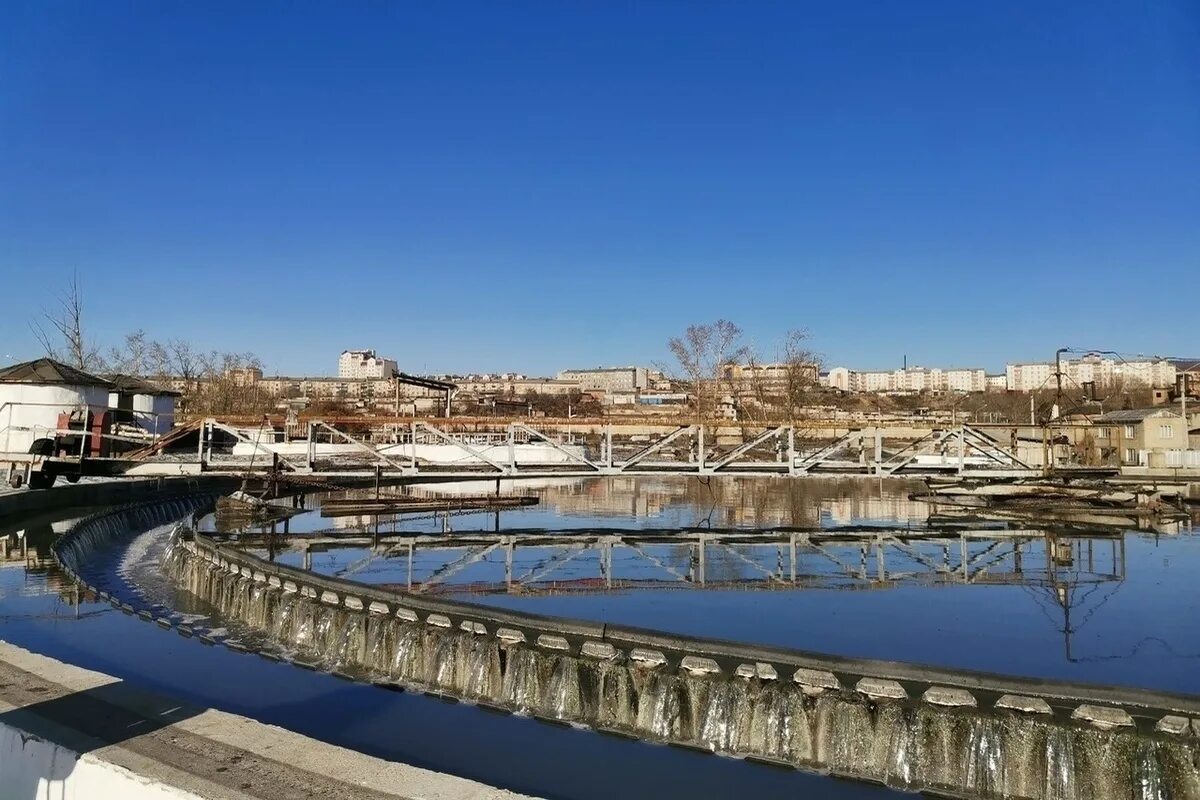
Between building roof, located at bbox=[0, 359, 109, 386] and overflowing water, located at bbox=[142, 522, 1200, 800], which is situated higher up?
building roof, located at bbox=[0, 359, 109, 386]

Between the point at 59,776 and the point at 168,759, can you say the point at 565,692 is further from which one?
the point at 59,776

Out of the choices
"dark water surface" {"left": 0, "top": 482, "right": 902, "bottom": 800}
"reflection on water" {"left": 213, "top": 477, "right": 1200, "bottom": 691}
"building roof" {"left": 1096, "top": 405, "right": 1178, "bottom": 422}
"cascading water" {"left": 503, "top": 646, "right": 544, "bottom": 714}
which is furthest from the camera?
"building roof" {"left": 1096, "top": 405, "right": 1178, "bottom": 422}

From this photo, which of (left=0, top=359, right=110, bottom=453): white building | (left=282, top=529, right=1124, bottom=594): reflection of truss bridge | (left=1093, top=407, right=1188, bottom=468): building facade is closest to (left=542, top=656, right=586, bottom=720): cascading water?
(left=282, top=529, right=1124, bottom=594): reflection of truss bridge

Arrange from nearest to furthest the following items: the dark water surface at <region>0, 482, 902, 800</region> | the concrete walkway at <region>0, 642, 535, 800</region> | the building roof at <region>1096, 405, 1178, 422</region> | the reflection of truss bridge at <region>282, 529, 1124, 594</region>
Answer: the concrete walkway at <region>0, 642, 535, 800</region> < the dark water surface at <region>0, 482, 902, 800</region> < the reflection of truss bridge at <region>282, 529, 1124, 594</region> < the building roof at <region>1096, 405, 1178, 422</region>

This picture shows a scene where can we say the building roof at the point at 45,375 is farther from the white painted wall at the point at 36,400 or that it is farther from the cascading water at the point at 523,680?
the cascading water at the point at 523,680

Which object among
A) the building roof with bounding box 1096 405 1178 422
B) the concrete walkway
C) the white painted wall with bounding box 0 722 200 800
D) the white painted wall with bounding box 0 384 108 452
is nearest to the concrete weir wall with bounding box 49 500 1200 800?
the concrete walkway

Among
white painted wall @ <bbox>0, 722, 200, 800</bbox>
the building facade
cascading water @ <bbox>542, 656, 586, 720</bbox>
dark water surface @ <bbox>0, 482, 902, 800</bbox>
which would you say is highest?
the building facade

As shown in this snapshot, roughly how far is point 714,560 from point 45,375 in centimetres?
3663

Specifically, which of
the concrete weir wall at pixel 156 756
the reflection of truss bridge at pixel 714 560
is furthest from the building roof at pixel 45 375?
the concrete weir wall at pixel 156 756

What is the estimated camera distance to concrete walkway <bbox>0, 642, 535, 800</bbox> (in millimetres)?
5223

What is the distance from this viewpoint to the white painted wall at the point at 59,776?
207 inches

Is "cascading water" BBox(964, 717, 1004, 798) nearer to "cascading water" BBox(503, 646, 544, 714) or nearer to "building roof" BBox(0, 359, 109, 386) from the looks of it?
"cascading water" BBox(503, 646, 544, 714)

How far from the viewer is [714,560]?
19484 millimetres

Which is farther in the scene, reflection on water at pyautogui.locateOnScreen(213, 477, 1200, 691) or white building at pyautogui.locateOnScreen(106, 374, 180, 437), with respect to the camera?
white building at pyautogui.locateOnScreen(106, 374, 180, 437)
